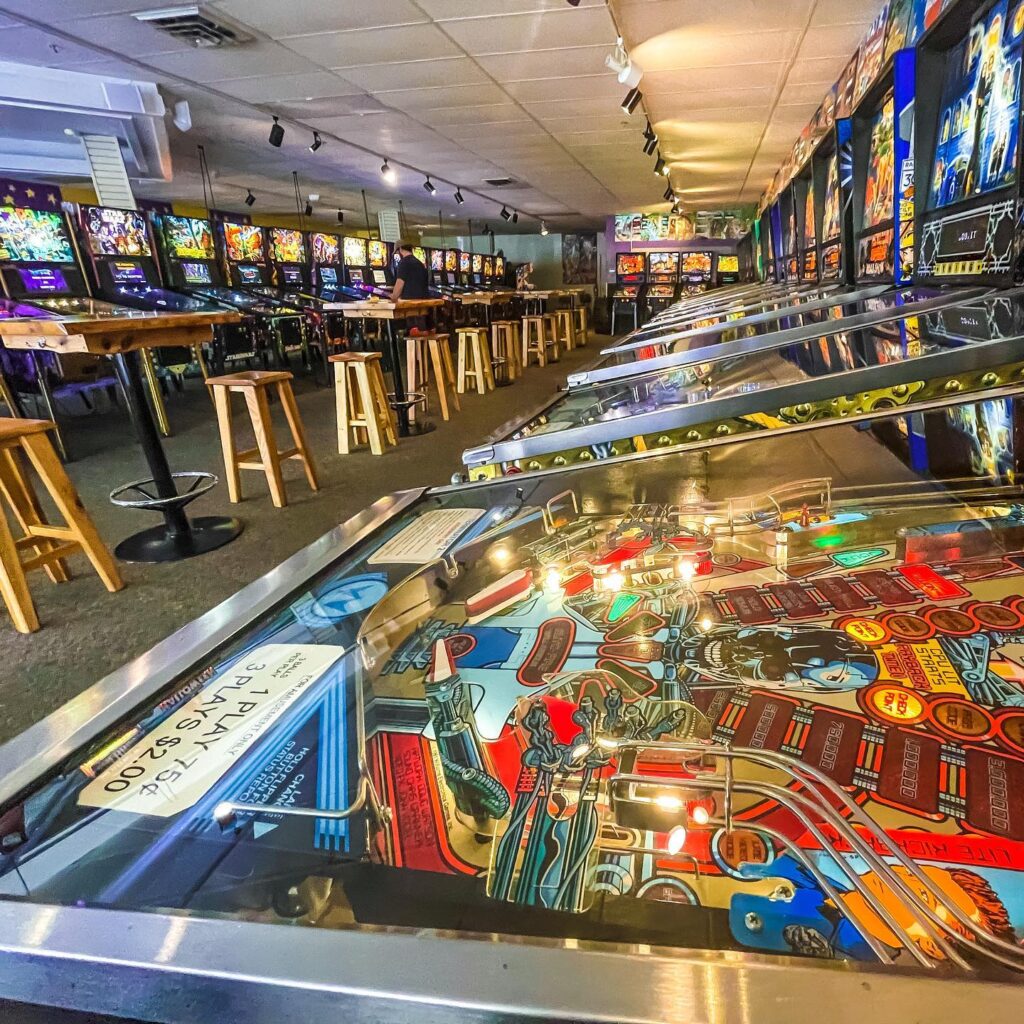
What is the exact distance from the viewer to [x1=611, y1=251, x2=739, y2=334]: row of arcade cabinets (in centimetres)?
1345

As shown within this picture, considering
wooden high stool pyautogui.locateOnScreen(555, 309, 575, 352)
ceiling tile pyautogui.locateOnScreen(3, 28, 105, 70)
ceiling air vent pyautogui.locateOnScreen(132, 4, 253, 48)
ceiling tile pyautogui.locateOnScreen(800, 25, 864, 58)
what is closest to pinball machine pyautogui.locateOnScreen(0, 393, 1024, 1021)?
ceiling air vent pyautogui.locateOnScreen(132, 4, 253, 48)

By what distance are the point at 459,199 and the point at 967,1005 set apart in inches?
442

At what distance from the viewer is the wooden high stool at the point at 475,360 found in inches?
280

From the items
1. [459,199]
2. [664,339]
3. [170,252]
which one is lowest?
[664,339]

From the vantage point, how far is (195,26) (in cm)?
355

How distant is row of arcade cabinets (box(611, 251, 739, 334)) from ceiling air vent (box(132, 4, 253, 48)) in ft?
35.8

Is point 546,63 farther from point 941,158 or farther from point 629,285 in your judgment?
point 629,285

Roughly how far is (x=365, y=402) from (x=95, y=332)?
2.20 meters

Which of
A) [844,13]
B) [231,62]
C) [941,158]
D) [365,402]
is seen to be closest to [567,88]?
[844,13]

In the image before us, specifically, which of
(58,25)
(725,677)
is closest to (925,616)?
(725,677)

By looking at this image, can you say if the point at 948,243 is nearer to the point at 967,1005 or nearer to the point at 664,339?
the point at 664,339

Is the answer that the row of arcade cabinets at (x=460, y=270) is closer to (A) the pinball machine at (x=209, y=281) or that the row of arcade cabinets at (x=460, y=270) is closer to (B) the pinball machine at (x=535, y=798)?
(A) the pinball machine at (x=209, y=281)

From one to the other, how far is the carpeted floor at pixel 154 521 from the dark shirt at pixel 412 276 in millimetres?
1312

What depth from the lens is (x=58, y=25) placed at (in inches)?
141
